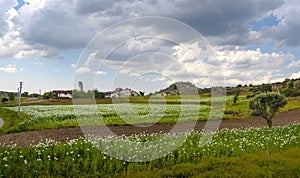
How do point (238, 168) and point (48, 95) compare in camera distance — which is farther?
point (48, 95)

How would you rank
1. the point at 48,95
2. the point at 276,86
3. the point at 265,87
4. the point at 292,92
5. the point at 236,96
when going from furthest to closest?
the point at 48,95 → the point at 265,87 → the point at 276,86 → the point at 236,96 → the point at 292,92

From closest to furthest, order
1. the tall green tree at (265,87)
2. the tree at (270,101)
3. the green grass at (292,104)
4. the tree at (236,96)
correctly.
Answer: the tree at (270,101), the green grass at (292,104), the tree at (236,96), the tall green tree at (265,87)

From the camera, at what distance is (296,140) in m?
15.1

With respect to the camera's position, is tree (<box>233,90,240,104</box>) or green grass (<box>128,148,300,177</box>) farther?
tree (<box>233,90,240,104</box>)

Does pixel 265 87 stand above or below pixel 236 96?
above

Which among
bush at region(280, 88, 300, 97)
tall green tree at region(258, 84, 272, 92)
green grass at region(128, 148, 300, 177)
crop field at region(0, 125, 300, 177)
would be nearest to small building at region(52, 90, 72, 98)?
tall green tree at region(258, 84, 272, 92)

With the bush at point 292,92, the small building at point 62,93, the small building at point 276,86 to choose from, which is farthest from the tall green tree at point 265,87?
the small building at point 62,93

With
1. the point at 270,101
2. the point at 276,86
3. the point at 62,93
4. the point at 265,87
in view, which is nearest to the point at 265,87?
the point at 265,87

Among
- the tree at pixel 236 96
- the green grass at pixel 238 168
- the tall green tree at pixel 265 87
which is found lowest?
the green grass at pixel 238 168

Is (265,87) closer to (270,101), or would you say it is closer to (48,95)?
(270,101)

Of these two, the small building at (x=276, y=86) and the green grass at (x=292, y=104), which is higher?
the small building at (x=276, y=86)

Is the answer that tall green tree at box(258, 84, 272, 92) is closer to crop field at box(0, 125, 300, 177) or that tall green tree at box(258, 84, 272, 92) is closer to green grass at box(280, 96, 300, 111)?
green grass at box(280, 96, 300, 111)

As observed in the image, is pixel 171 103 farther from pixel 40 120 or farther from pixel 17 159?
pixel 17 159

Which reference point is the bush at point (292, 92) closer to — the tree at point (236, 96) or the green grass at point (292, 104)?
the green grass at point (292, 104)
